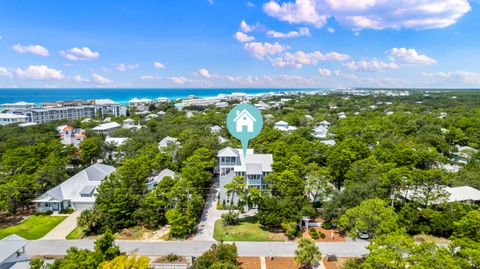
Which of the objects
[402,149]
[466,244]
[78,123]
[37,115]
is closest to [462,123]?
[402,149]

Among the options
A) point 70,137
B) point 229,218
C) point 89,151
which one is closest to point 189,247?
point 229,218

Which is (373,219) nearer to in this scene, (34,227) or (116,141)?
(34,227)

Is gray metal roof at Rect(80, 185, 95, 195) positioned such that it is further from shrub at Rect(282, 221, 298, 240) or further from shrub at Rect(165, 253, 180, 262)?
shrub at Rect(282, 221, 298, 240)

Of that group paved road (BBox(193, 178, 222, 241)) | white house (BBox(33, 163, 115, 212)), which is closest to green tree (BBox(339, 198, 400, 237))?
paved road (BBox(193, 178, 222, 241))

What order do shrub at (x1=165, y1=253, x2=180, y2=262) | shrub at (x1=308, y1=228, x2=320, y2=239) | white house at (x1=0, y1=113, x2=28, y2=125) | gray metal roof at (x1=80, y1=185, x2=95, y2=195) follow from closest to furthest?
shrub at (x1=165, y1=253, x2=180, y2=262), shrub at (x1=308, y1=228, x2=320, y2=239), gray metal roof at (x1=80, y1=185, x2=95, y2=195), white house at (x1=0, y1=113, x2=28, y2=125)

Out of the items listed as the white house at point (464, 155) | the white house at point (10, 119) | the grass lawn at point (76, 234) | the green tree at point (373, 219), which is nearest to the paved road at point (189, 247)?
the grass lawn at point (76, 234)

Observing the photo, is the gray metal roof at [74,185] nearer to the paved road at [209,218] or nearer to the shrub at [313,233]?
the paved road at [209,218]

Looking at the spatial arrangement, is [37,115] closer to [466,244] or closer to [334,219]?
[334,219]
